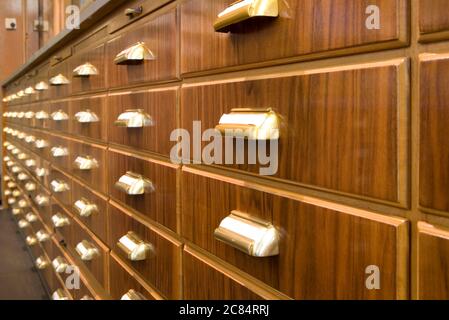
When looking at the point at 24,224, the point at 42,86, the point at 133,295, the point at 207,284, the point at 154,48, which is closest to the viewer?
the point at 207,284

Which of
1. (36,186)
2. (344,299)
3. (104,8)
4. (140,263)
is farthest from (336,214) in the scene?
(36,186)

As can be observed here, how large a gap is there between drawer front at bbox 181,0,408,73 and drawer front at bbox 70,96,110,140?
1.55 feet

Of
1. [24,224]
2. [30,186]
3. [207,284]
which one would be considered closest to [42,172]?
[30,186]

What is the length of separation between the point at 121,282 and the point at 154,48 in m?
0.48

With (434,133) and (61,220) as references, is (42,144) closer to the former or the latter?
(61,220)

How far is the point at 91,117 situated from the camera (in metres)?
1.12

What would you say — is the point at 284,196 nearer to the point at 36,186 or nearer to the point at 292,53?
the point at 292,53

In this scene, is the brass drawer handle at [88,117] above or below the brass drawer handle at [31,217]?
above

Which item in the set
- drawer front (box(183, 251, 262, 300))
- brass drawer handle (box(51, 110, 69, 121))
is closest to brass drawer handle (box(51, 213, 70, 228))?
brass drawer handle (box(51, 110, 69, 121))

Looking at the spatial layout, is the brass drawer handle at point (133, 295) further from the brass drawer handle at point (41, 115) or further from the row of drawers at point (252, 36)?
the brass drawer handle at point (41, 115)

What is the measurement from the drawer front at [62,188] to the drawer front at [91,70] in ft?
1.03

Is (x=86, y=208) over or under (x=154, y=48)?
under

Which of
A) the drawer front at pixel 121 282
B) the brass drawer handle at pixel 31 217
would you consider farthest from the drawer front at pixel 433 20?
the brass drawer handle at pixel 31 217

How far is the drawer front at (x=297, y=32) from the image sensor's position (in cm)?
34
